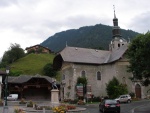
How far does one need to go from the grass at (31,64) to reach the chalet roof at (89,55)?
4451cm

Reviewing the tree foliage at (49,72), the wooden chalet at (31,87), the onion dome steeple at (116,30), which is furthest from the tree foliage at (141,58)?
the tree foliage at (49,72)

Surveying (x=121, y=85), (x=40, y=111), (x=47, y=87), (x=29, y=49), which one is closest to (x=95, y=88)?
(x=121, y=85)

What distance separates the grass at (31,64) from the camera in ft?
333

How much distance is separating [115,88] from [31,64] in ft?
220

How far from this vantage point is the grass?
102 meters

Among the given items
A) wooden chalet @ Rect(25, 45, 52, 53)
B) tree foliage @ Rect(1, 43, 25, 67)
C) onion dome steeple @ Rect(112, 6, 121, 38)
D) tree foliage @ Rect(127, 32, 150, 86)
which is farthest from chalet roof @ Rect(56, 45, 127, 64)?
wooden chalet @ Rect(25, 45, 52, 53)

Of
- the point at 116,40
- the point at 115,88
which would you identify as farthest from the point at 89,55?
the point at 116,40

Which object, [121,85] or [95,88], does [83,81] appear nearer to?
[95,88]

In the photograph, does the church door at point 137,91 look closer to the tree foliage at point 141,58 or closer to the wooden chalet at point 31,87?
the tree foliage at point 141,58

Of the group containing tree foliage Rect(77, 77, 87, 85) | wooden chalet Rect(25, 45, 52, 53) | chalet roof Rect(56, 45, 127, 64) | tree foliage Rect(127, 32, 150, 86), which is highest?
wooden chalet Rect(25, 45, 52, 53)

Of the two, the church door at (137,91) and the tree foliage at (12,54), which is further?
the tree foliage at (12,54)

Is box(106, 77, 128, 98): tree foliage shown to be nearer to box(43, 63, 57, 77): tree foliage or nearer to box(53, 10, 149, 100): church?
box(53, 10, 149, 100): church

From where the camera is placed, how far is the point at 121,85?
4856cm

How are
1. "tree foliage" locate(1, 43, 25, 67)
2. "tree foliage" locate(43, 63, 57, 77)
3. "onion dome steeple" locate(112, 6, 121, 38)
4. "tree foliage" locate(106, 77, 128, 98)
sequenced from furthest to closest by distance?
"tree foliage" locate(1, 43, 25, 67) < "tree foliage" locate(43, 63, 57, 77) < "onion dome steeple" locate(112, 6, 121, 38) < "tree foliage" locate(106, 77, 128, 98)
